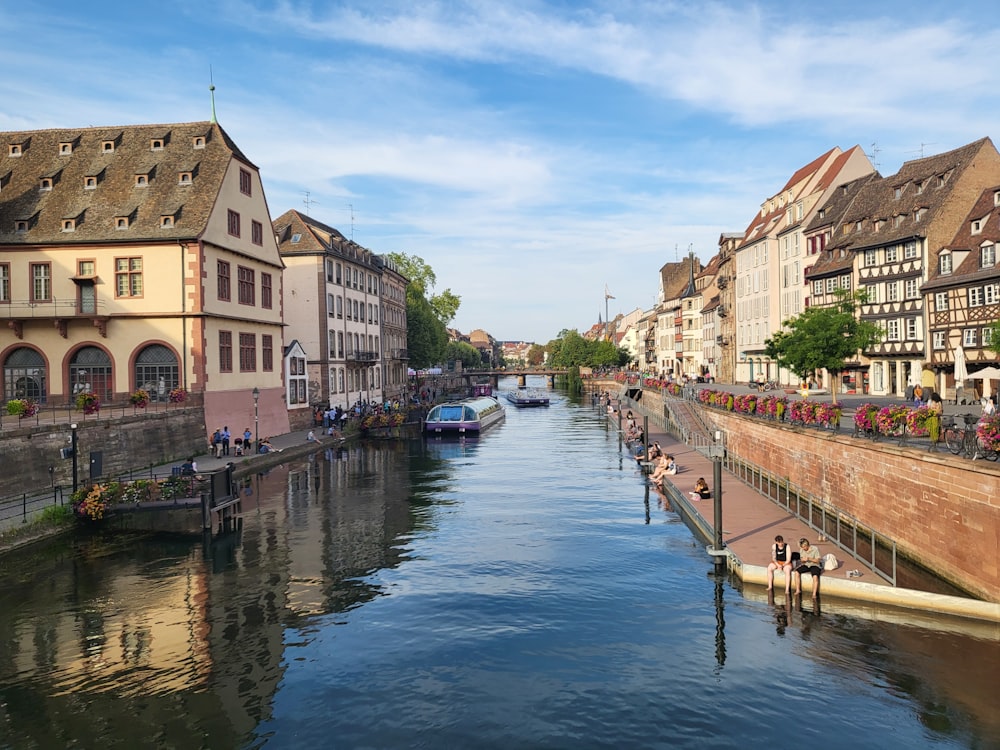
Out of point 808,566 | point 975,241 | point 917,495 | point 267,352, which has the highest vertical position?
point 975,241

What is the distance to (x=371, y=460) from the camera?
156 ft

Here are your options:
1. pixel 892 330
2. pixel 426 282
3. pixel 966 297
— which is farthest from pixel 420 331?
pixel 966 297

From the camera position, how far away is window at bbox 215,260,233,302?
42281mm

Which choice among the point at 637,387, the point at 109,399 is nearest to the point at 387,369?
the point at 637,387

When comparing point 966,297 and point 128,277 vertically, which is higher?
point 128,277

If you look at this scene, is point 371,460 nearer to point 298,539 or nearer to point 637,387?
point 298,539

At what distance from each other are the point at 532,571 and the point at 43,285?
32.2 metres

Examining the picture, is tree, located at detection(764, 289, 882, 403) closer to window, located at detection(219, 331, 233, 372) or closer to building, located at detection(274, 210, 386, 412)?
window, located at detection(219, 331, 233, 372)

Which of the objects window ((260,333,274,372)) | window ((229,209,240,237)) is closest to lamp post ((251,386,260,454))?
window ((260,333,274,372))

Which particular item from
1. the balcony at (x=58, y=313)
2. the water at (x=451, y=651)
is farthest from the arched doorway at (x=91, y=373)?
the water at (x=451, y=651)

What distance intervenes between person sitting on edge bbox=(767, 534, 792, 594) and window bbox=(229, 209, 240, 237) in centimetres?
3515

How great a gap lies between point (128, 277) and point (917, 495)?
37241mm

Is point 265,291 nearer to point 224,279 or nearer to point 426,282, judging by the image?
point 224,279

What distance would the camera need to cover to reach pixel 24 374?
132 ft
